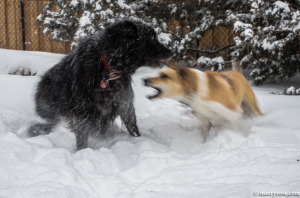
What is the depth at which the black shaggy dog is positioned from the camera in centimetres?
230

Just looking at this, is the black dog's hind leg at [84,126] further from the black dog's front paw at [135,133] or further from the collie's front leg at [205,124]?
the collie's front leg at [205,124]

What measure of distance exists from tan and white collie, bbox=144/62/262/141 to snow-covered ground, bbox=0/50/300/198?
0.19 metres

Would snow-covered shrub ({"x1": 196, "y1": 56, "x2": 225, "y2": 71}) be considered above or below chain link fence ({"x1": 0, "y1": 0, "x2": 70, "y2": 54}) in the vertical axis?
below

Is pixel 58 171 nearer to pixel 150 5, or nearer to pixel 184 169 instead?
pixel 184 169

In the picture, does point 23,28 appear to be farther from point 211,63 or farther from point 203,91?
point 203,91

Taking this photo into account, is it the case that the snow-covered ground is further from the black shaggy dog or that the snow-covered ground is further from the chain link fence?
the chain link fence

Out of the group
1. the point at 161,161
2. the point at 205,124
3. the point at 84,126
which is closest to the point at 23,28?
the point at 84,126

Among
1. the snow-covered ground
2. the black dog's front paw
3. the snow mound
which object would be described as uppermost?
the snow mound

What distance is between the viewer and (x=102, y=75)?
7.57 feet

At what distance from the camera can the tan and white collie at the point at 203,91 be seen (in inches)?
87.7

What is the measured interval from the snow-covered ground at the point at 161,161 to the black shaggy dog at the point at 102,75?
0.20m

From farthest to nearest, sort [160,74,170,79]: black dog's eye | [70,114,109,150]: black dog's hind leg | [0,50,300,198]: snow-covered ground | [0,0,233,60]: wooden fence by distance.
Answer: [0,0,233,60]: wooden fence
[70,114,109,150]: black dog's hind leg
[160,74,170,79]: black dog's eye
[0,50,300,198]: snow-covered ground

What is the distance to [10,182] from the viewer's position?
1.57 meters

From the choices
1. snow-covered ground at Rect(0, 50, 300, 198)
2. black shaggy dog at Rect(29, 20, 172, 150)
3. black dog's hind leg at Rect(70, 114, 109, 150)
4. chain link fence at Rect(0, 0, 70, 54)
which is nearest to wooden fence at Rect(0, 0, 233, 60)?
chain link fence at Rect(0, 0, 70, 54)
